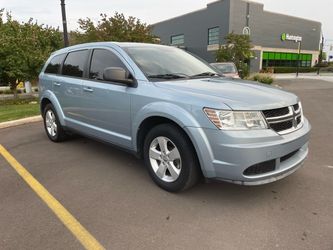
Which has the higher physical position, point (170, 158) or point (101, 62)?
point (101, 62)

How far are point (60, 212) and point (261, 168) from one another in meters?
2.14

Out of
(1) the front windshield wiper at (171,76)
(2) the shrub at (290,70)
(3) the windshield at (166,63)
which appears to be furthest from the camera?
(2) the shrub at (290,70)

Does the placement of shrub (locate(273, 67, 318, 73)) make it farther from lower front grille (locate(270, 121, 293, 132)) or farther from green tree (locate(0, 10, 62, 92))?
lower front grille (locate(270, 121, 293, 132))

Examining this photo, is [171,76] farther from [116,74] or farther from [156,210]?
[156,210]

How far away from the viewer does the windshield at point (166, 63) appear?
4148 millimetres

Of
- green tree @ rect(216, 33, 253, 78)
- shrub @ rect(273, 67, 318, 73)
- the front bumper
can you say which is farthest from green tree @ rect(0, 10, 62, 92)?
shrub @ rect(273, 67, 318, 73)

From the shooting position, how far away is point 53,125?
6.08m

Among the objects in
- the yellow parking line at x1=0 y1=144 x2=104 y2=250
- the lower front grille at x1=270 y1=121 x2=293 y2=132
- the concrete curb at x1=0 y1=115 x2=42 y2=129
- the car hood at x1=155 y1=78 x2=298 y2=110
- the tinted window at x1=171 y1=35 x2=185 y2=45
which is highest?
the tinted window at x1=171 y1=35 x2=185 y2=45

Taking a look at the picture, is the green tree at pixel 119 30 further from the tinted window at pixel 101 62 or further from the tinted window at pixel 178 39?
the tinted window at pixel 178 39

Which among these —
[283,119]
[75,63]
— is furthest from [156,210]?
[75,63]

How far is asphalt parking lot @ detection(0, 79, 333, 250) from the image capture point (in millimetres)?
2830

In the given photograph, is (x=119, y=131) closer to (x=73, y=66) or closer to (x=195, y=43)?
(x=73, y=66)

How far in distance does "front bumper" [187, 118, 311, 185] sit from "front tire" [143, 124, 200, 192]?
0.16 meters

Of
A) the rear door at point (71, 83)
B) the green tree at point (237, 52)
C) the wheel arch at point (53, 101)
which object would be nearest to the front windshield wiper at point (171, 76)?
the rear door at point (71, 83)
